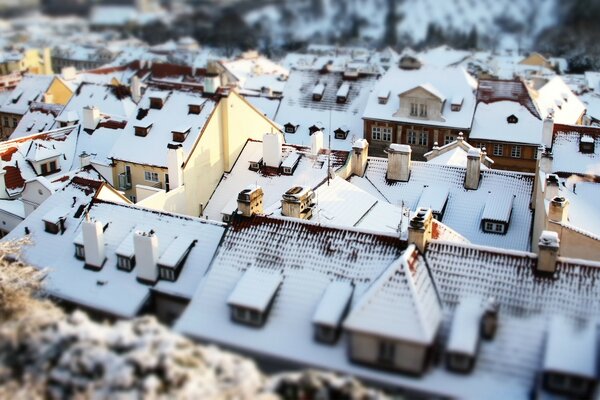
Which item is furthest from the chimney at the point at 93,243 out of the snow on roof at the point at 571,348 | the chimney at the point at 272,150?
the snow on roof at the point at 571,348

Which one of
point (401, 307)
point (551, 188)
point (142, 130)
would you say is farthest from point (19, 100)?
point (401, 307)

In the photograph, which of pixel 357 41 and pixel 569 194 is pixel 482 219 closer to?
pixel 569 194

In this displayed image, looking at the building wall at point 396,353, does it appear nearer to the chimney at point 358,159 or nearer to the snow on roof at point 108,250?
the snow on roof at point 108,250

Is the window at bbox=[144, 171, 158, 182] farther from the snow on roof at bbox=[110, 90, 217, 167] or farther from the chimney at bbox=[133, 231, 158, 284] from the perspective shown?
the chimney at bbox=[133, 231, 158, 284]

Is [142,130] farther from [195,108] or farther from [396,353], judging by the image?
[396,353]

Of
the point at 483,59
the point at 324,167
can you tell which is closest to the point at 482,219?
the point at 324,167
